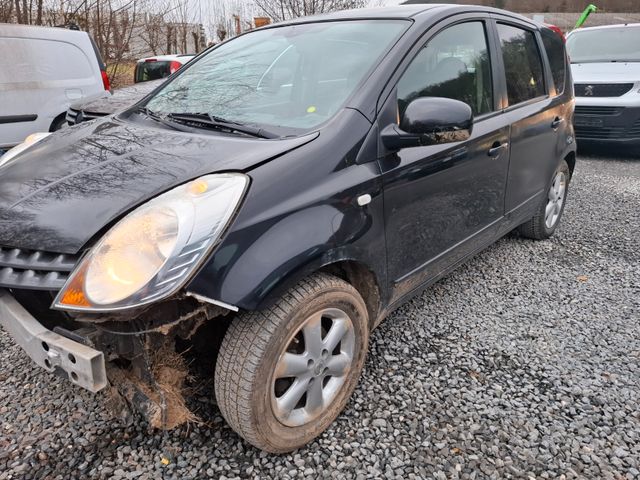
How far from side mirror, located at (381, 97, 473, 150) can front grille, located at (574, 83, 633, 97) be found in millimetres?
6150

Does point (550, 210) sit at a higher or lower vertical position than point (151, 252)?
lower

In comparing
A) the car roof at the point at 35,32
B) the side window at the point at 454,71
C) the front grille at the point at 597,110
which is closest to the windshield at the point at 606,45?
the front grille at the point at 597,110

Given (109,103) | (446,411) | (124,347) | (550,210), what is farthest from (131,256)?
(109,103)

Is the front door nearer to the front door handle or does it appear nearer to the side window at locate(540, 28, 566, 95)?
the front door handle

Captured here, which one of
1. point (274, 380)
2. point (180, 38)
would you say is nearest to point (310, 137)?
point (274, 380)

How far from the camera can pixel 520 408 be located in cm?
213

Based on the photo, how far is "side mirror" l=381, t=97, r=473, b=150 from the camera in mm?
1983

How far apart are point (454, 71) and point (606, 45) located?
22.5 ft

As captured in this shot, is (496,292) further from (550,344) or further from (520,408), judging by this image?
(520,408)

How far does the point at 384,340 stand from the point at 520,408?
76cm

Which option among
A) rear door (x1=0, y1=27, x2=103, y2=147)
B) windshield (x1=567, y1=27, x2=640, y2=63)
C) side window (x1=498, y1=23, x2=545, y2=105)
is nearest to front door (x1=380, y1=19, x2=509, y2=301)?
side window (x1=498, y1=23, x2=545, y2=105)

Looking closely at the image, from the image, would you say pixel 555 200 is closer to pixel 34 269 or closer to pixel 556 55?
pixel 556 55

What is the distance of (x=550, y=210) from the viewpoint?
3.98 m

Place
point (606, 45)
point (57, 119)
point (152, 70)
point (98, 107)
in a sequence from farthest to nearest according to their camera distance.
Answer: point (152, 70) → point (606, 45) → point (57, 119) → point (98, 107)
